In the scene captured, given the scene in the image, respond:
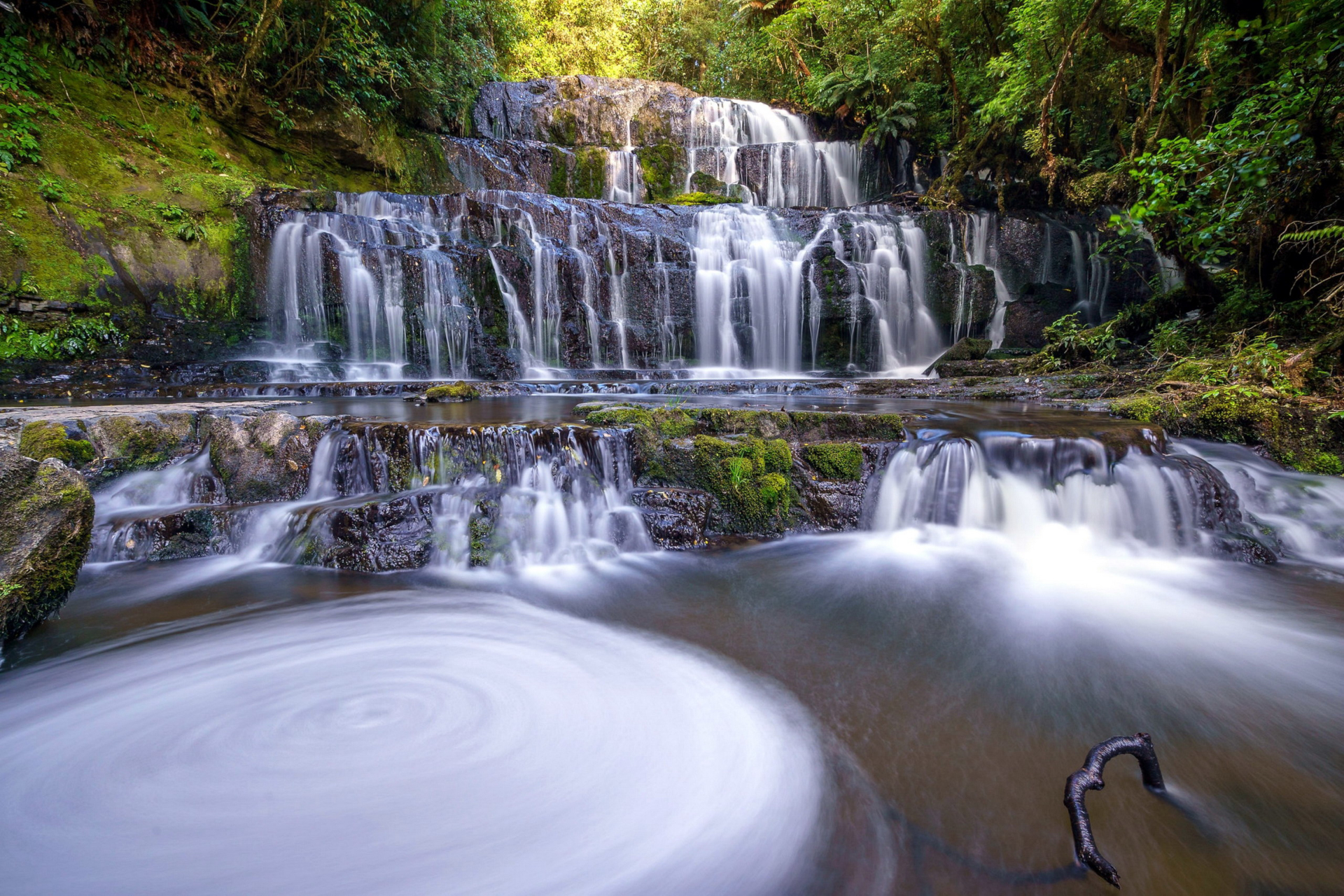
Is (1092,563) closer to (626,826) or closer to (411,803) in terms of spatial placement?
(626,826)

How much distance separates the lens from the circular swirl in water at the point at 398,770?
147cm

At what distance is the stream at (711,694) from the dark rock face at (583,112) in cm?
1493

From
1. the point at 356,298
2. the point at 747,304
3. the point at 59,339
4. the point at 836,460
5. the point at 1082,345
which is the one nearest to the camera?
the point at 836,460

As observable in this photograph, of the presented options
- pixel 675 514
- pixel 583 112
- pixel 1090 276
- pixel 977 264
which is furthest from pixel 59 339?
pixel 1090 276

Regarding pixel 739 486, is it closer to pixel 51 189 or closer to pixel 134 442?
pixel 134 442

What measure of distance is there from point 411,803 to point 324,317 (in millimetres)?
9660

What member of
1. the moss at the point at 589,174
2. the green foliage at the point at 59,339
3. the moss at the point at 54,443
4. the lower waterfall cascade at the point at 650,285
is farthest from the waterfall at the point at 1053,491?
the moss at the point at 589,174

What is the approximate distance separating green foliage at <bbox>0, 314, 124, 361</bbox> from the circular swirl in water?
24.7ft

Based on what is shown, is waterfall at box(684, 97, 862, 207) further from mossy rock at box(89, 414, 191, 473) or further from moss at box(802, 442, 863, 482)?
mossy rock at box(89, 414, 191, 473)

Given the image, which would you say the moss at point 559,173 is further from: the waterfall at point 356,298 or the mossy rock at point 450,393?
the mossy rock at point 450,393

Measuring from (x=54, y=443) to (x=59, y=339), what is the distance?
5644mm

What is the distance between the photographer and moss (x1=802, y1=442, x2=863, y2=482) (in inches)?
173

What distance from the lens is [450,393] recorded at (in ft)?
23.0

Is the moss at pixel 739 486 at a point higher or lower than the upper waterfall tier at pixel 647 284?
lower
